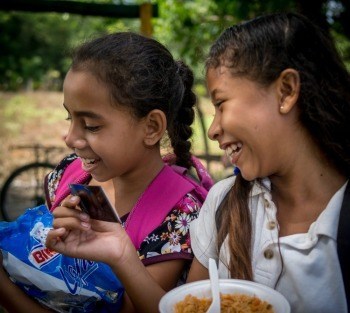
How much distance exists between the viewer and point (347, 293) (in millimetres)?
1406

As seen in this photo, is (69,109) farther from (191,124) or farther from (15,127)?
(15,127)

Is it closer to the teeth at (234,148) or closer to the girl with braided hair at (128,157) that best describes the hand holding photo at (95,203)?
the girl with braided hair at (128,157)

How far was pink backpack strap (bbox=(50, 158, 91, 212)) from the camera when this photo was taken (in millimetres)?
2008

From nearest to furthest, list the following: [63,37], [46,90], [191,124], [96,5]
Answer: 1. [191,124]
2. [96,5]
3. [46,90]
4. [63,37]

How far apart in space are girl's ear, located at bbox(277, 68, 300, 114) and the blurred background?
349 millimetres

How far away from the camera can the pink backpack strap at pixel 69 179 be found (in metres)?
2.01

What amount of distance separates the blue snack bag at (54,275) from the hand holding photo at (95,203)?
20cm

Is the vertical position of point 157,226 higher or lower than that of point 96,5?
lower

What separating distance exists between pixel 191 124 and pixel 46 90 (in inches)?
769

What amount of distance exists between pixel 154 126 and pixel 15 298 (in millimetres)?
776

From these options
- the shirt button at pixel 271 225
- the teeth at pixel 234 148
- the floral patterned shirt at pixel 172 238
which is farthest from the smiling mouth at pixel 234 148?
the floral patterned shirt at pixel 172 238

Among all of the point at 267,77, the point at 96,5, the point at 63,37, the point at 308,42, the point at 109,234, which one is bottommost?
the point at 109,234

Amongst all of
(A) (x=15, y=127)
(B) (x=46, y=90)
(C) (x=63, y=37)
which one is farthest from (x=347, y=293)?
(C) (x=63, y=37)

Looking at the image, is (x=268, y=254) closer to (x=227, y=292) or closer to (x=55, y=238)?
(x=227, y=292)
